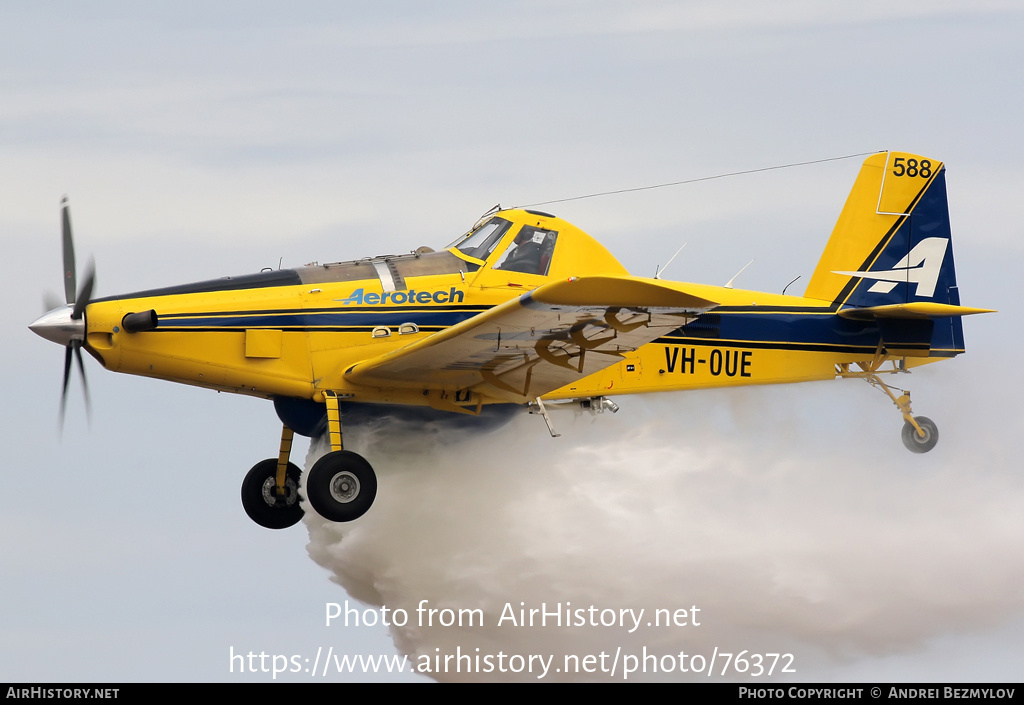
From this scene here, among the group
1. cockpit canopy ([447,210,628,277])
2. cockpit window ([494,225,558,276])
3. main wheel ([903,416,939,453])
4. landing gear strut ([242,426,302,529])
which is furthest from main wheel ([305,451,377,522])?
main wheel ([903,416,939,453])

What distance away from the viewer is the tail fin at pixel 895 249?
60.6 feet

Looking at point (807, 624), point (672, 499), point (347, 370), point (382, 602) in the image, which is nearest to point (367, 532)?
point (382, 602)

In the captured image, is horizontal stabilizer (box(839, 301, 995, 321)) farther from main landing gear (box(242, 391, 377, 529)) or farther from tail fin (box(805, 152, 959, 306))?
main landing gear (box(242, 391, 377, 529))

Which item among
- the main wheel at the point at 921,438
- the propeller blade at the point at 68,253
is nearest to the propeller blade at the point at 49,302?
the propeller blade at the point at 68,253

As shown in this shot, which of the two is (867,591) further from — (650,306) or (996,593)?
(650,306)

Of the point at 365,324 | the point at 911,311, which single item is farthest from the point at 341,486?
the point at 911,311

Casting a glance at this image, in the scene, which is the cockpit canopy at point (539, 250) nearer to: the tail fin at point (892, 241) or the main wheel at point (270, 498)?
the main wheel at point (270, 498)

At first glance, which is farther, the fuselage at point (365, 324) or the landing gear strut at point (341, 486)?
the fuselage at point (365, 324)

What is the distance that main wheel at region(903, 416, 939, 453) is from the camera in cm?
1888

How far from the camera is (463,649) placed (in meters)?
16.9

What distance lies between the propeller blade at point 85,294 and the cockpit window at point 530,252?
13.4 feet

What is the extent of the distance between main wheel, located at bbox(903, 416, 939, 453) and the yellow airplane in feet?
0.08

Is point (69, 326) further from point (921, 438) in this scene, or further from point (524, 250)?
point (921, 438)

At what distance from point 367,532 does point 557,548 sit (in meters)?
2.06
